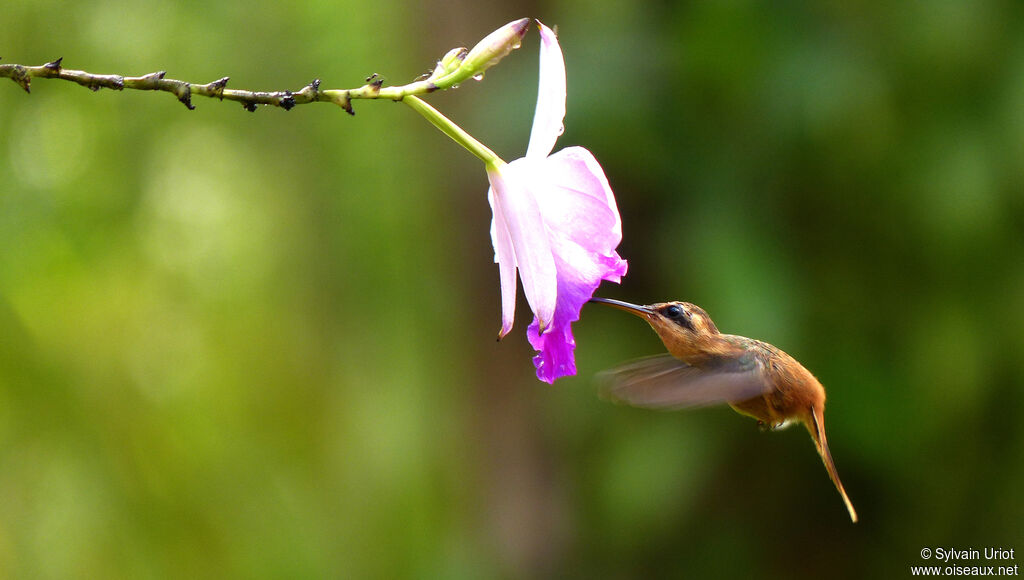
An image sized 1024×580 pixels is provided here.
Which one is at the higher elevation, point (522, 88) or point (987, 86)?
point (522, 88)

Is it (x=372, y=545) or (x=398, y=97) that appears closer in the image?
(x=398, y=97)

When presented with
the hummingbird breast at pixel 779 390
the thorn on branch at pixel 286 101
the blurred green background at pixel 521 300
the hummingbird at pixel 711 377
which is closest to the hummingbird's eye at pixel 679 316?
the hummingbird at pixel 711 377

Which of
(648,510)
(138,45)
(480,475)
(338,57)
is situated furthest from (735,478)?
(138,45)

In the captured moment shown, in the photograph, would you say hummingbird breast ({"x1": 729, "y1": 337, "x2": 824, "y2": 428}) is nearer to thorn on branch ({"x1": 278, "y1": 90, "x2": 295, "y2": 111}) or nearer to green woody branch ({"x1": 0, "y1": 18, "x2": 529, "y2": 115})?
green woody branch ({"x1": 0, "y1": 18, "x2": 529, "y2": 115})

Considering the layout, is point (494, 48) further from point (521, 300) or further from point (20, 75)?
point (521, 300)

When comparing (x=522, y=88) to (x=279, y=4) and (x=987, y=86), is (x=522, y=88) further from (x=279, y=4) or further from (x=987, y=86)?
(x=279, y=4)

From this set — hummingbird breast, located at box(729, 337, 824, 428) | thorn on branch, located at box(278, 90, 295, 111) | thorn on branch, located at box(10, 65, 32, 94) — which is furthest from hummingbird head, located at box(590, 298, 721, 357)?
thorn on branch, located at box(10, 65, 32, 94)

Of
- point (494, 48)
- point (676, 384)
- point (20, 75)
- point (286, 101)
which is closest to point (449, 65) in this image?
point (494, 48)
